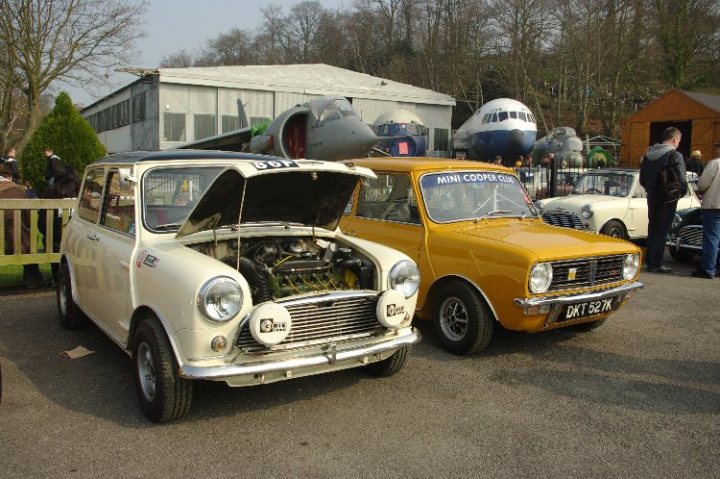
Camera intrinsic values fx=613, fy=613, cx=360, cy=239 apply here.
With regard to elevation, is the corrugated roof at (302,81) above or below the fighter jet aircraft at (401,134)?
above

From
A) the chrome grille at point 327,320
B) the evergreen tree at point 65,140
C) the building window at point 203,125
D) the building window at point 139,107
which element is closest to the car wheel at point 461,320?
the chrome grille at point 327,320

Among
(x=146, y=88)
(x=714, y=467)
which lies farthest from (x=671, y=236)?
(x=146, y=88)

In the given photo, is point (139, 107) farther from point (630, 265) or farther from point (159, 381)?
point (159, 381)

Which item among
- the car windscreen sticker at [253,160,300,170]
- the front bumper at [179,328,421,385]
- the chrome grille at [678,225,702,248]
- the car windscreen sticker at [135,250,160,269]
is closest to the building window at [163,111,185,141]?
the chrome grille at [678,225,702,248]

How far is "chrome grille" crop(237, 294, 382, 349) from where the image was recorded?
381 cm

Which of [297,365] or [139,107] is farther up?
[139,107]

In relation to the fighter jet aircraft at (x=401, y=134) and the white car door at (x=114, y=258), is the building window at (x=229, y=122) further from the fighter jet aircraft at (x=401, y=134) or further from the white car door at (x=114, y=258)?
the white car door at (x=114, y=258)

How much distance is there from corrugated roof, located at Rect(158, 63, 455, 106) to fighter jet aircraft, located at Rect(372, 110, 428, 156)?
733 centimetres

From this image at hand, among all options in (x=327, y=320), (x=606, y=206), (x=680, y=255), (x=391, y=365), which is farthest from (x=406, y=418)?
(x=680, y=255)

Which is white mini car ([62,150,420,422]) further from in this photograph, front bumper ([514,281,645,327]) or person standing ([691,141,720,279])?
person standing ([691,141,720,279])

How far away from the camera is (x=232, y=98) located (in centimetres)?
3456

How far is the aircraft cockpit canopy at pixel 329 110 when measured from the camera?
15.9 m

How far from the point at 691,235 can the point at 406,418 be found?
813 cm

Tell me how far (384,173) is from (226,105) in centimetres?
3003
